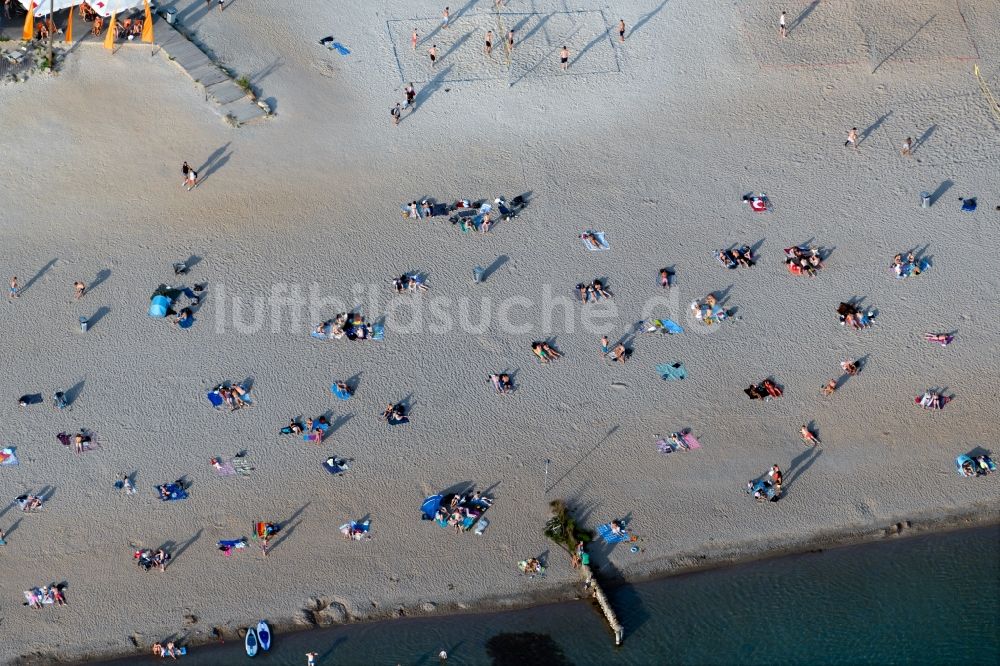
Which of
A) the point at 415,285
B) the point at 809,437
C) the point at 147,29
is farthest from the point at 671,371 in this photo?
the point at 147,29

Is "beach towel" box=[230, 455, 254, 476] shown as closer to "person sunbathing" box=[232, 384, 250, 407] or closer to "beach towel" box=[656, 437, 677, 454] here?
"person sunbathing" box=[232, 384, 250, 407]

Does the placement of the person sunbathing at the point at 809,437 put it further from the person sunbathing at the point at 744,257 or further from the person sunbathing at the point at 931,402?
the person sunbathing at the point at 744,257

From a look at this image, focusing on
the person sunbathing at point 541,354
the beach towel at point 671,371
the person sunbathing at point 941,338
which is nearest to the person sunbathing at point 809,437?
the beach towel at point 671,371

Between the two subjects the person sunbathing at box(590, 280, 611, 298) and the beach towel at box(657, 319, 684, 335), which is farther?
the person sunbathing at box(590, 280, 611, 298)

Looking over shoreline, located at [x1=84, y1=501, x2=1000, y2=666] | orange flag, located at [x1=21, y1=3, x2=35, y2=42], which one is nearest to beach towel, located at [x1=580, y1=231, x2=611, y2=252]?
shoreline, located at [x1=84, y1=501, x2=1000, y2=666]

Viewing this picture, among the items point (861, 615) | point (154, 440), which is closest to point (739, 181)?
point (861, 615)

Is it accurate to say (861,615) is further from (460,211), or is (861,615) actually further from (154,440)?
(154,440)

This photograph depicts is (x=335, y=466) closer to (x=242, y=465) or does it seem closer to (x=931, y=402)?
(x=242, y=465)
